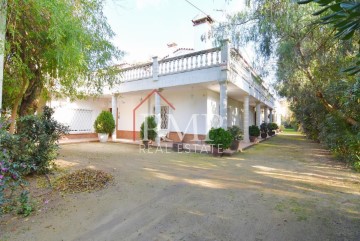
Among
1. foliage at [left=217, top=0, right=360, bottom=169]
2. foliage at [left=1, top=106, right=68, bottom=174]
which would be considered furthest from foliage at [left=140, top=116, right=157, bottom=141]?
foliage at [left=217, top=0, right=360, bottom=169]

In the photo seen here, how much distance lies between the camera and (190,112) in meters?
13.2

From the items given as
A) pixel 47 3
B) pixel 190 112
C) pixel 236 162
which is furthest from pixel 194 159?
pixel 47 3

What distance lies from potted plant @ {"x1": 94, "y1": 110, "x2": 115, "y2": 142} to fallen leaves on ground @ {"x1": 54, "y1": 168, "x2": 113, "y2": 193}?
26.8 ft

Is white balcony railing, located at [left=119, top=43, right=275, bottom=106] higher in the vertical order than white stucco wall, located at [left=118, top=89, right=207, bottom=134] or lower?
higher

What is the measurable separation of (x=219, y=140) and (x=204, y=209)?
17.9 feet

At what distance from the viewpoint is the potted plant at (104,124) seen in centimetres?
1409

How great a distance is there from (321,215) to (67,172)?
601cm

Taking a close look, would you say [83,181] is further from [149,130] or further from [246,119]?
[246,119]

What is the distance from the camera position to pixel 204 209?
3834 millimetres

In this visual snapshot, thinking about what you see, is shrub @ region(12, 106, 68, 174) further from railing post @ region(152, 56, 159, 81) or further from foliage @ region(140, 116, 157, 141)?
railing post @ region(152, 56, 159, 81)

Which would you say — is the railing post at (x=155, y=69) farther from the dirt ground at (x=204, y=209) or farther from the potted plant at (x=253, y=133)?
the potted plant at (x=253, y=133)

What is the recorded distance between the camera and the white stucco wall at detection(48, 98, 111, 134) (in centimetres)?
1432

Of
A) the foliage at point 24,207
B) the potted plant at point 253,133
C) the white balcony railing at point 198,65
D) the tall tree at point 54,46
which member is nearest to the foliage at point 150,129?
the white balcony railing at point 198,65

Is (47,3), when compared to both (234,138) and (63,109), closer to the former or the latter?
(234,138)
